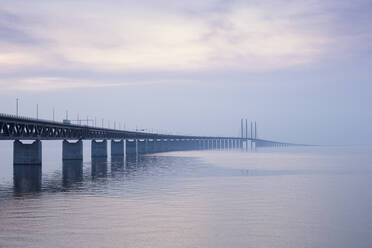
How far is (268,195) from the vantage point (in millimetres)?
52969

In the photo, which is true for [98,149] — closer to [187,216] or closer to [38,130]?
[38,130]

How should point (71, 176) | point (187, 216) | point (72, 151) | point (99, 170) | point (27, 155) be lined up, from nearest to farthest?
1. point (187, 216)
2. point (71, 176)
3. point (99, 170)
4. point (27, 155)
5. point (72, 151)

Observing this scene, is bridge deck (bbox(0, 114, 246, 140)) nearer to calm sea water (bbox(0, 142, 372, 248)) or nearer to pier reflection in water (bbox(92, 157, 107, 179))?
pier reflection in water (bbox(92, 157, 107, 179))

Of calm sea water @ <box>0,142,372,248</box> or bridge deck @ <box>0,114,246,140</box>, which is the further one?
bridge deck @ <box>0,114,246,140</box>

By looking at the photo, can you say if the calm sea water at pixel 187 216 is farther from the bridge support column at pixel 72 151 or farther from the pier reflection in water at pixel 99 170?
the bridge support column at pixel 72 151

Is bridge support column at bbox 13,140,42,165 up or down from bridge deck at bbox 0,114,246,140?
down

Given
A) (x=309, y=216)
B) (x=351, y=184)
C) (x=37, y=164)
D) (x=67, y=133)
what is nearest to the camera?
(x=309, y=216)

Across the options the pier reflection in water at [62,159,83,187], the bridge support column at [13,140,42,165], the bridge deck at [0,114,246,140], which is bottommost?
the pier reflection in water at [62,159,83,187]

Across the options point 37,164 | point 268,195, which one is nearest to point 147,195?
point 268,195

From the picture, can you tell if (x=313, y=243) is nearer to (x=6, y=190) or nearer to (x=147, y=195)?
(x=147, y=195)

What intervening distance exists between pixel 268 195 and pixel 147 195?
43.2 ft

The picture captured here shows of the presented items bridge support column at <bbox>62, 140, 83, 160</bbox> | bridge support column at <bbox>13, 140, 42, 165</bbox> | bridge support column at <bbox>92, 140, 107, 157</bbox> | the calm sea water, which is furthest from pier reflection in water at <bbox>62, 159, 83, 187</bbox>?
bridge support column at <bbox>92, 140, 107, 157</bbox>

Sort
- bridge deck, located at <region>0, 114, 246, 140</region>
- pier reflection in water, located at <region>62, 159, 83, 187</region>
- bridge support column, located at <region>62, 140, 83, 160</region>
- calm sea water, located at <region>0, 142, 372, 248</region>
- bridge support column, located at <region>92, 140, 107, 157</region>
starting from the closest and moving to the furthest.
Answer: calm sea water, located at <region>0, 142, 372, 248</region>
pier reflection in water, located at <region>62, 159, 83, 187</region>
bridge deck, located at <region>0, 114, 246, 140</region>
bridge support column, located at <region>62, 140, 83, 160</region>
bridge support column, located at <region>92, 140, 107, 157</region>

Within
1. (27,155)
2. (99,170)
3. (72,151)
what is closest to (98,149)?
(72,151)
